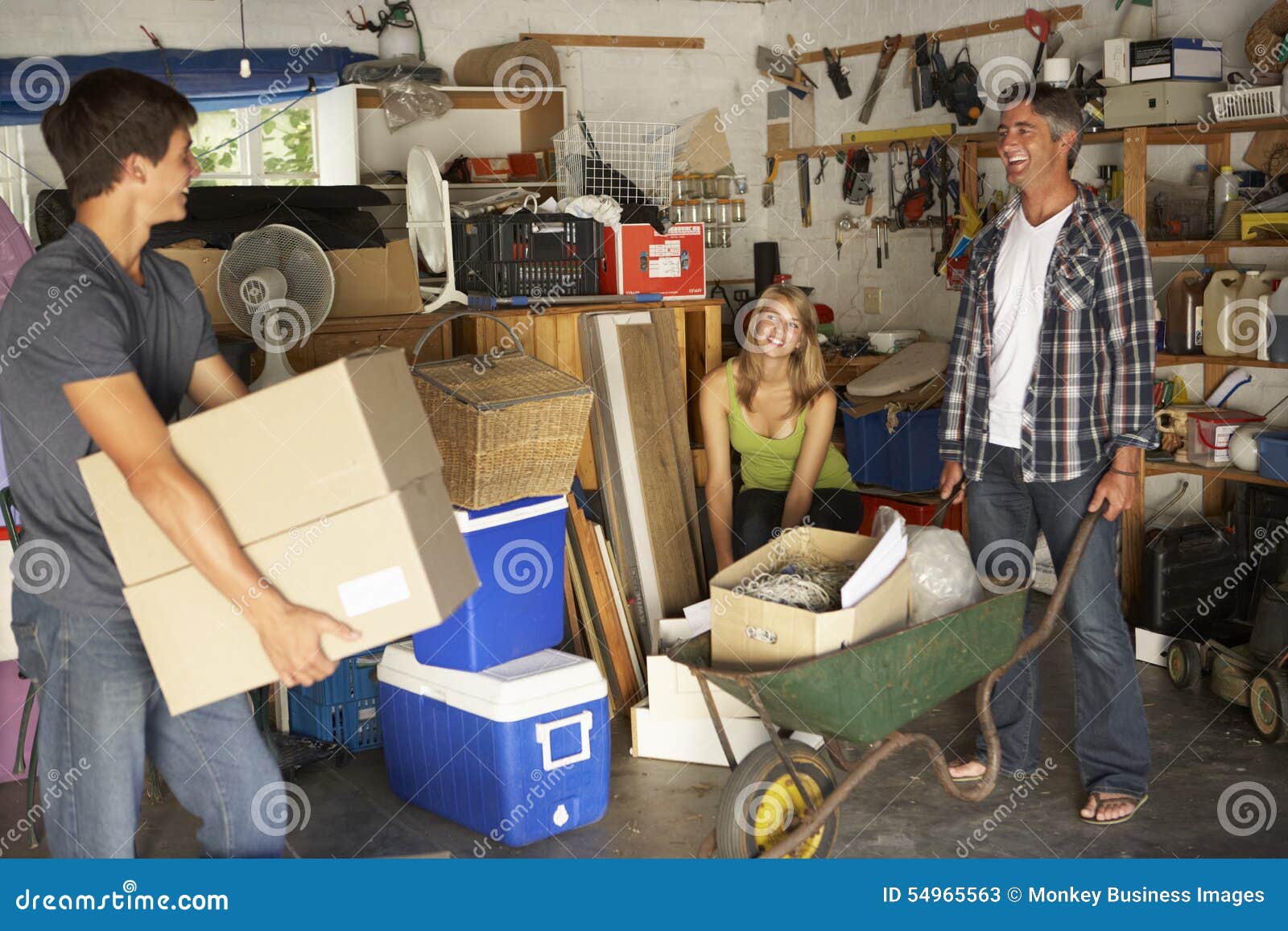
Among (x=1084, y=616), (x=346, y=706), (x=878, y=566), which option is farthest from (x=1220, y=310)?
(x=346, y=706)

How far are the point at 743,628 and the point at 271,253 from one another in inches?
74.4

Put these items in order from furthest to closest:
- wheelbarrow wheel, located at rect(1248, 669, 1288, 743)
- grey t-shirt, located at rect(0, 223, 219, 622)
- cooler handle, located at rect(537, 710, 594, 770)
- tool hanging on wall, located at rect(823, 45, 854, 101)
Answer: tool hanging on wall, located at rect(823, 45, 854, 101) < wheelbarrow wheel, located at rect(1248, 669, 1288, 743) < cooler handle, located at rect(537, 710, 594, 770) < grey t-shirt, located at rect(0, 223, 219, 622)

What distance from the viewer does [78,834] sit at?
2145 millimetres

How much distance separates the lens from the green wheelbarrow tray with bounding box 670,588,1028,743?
2709mm

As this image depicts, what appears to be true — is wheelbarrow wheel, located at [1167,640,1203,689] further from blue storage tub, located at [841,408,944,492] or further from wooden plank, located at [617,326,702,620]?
wooden plank, located at [617,326,702,620]

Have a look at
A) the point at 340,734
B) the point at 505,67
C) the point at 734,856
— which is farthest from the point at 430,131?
the point at 734,856

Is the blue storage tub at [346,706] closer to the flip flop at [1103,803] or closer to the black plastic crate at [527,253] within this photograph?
the black plastic crate at [527,253]

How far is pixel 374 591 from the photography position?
2184 millimetres

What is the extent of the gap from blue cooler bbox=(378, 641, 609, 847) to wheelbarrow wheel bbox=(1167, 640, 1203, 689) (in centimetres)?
218

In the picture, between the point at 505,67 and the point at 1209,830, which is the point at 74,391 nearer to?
the point at 1209,830

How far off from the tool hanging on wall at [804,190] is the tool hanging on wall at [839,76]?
0.45 m

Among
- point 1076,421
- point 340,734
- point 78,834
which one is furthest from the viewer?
point 340,734

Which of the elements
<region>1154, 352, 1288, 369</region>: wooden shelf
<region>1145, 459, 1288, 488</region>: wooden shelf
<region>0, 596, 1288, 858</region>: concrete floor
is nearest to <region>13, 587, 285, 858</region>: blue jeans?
<region>0, 596, 1288, 858</region>: concrete floor

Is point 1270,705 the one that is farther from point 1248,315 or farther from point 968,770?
point 1248,315
